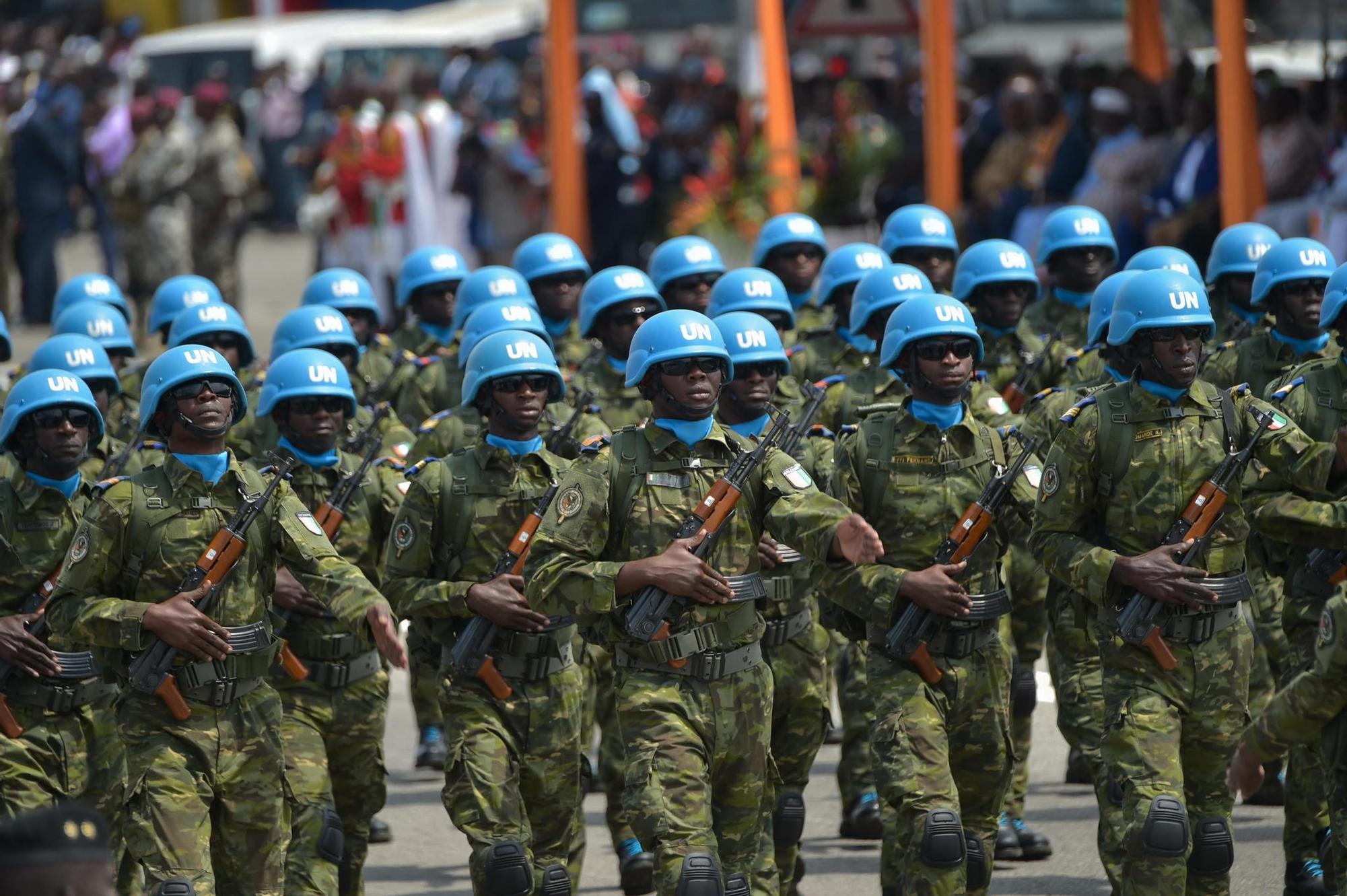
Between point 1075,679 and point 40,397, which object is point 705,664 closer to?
point 1075,679

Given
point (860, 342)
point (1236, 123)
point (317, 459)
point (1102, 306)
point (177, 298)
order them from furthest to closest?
point (1236, 123), point (177, 298), point (860, 342), point (1102, 306), point (317, 459)

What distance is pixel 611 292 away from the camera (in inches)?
459

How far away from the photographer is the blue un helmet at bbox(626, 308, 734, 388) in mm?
8516

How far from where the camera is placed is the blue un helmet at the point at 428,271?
13570mm

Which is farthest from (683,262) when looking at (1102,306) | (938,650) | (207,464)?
(207,464)

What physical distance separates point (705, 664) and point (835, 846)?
264 cm

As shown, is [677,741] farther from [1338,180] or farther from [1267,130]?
[1267,130]

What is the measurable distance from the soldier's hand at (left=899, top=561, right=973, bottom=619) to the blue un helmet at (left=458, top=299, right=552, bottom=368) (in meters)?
2.93

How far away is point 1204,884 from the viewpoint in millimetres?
8445

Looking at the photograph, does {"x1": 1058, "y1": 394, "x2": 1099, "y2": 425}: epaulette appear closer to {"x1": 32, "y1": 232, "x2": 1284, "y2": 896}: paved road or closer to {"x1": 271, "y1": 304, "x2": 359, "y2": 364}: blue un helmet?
{"x1": 32, "y1": 232, "x2": 1284, "y2": 896}: paved road

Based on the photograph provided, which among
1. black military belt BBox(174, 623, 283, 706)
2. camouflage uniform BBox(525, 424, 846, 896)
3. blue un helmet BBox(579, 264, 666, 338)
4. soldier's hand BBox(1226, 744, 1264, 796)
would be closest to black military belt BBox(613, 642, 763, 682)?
camouflage uniform BBox(525, 424, 846, 896)

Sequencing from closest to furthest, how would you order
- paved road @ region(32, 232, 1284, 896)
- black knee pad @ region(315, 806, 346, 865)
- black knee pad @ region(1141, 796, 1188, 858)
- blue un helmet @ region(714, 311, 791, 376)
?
1. black knee pad @ region(1141, 796, 1188, 858)
2. black knee pad @ region(315, 806, 346, 865)
3. blue un helmet @ region(714, 311, 791, 376)
4. paved road @ region(32, 232, 1284, 896)

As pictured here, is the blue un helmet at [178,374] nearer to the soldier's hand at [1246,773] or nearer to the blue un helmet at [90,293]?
the soldier's hand at [1246,773]

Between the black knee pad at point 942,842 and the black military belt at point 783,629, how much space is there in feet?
5.25
